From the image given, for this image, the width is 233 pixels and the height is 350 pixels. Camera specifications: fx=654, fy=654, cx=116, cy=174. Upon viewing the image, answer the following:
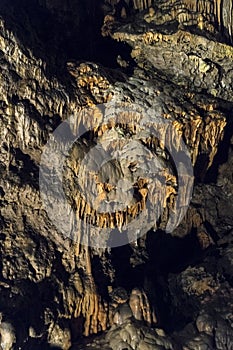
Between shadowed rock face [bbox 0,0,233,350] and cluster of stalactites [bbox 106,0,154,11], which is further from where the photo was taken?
cluster of stalactites [bbox 106,0,154,11]

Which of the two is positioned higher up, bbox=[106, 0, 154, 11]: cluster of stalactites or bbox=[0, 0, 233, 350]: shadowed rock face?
bbox=[106, 0, 154, 11]: cluster of stalactites

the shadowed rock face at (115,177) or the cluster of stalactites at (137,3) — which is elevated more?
the cluster of stalactites at (137,3)

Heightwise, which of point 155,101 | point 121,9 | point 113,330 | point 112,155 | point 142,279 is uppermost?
point 121,9

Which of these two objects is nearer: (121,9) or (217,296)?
(217,296)

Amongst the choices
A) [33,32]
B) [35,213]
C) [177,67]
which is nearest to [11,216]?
[35,213]

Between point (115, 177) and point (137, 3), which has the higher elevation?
point (137, 3)

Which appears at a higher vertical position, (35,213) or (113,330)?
(35,213)

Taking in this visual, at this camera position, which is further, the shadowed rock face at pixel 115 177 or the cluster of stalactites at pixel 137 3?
the cluster of stalactites at pixel 137 3

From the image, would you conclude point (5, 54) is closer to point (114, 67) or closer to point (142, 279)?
point (114, 67)
